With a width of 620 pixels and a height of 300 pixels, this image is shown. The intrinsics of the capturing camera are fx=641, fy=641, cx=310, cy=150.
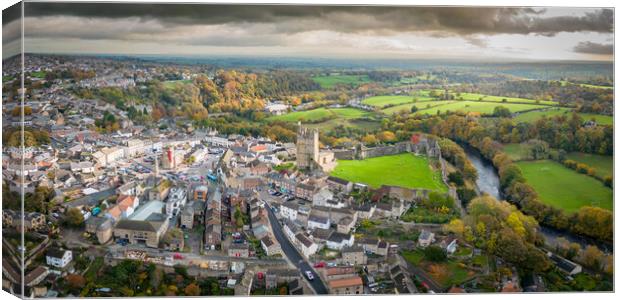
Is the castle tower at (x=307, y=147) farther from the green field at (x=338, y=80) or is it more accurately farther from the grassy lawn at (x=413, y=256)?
the grassy lawn at (x=413, y=256)

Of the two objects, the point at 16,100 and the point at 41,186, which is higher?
the point at 16,100

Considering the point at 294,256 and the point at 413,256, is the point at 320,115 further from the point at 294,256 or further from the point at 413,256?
the point at 413,256

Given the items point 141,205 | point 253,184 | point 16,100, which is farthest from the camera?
point 253,184

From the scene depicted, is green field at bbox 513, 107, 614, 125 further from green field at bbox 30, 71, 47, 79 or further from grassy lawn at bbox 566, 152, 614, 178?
green field at bbox 30, 71, 47, 79

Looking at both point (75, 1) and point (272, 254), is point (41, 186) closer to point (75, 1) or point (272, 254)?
point (75, 1)

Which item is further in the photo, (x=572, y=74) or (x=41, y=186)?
(x=572, y=74)

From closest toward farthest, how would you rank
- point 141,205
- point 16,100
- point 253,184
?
point 16,100 → point 141,205 → point 253,184

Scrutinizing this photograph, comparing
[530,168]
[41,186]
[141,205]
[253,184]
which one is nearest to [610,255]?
[530,168]

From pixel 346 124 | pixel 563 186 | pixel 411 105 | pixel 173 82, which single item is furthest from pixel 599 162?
pixel 173 82
